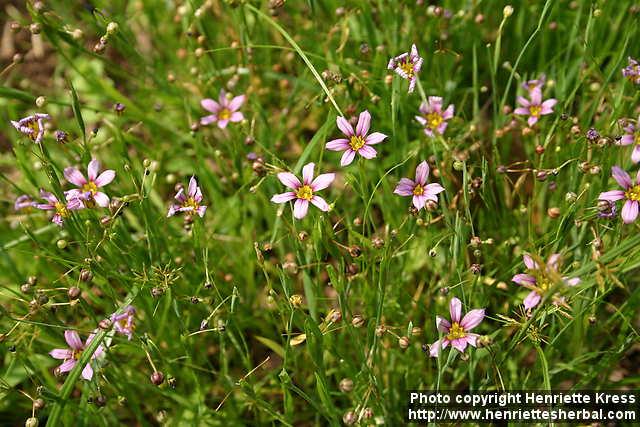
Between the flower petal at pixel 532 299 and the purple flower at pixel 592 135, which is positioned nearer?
the flower petal at pixel 532 299

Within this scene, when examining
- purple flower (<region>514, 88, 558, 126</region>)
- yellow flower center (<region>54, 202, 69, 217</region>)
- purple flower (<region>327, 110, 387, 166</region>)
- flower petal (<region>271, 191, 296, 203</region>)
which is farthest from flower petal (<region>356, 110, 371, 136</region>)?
yellow flower center (<region>54, 202, 69, 217</region>)

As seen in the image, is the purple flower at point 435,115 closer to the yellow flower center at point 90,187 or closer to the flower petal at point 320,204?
the flower petal at point 320,204

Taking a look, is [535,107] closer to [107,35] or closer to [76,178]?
[107,35]

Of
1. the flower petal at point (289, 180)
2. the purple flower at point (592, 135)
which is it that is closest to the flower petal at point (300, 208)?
the flower petal at point (289, 180)

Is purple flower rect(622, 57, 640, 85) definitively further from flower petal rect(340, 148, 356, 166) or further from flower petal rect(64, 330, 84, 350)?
flower petal rect(64, 330, 84, 350)

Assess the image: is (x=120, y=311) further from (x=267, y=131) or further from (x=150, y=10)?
(x=150, y=10)

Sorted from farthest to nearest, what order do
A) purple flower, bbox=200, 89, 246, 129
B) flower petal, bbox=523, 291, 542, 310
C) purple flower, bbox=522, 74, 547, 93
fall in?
Answer: purple flower, bbox=200, 89, 246, 129 < purple flower, bbox=522, 74, 547, 93 < flower petal, bbox=523, 291, 542, 310
